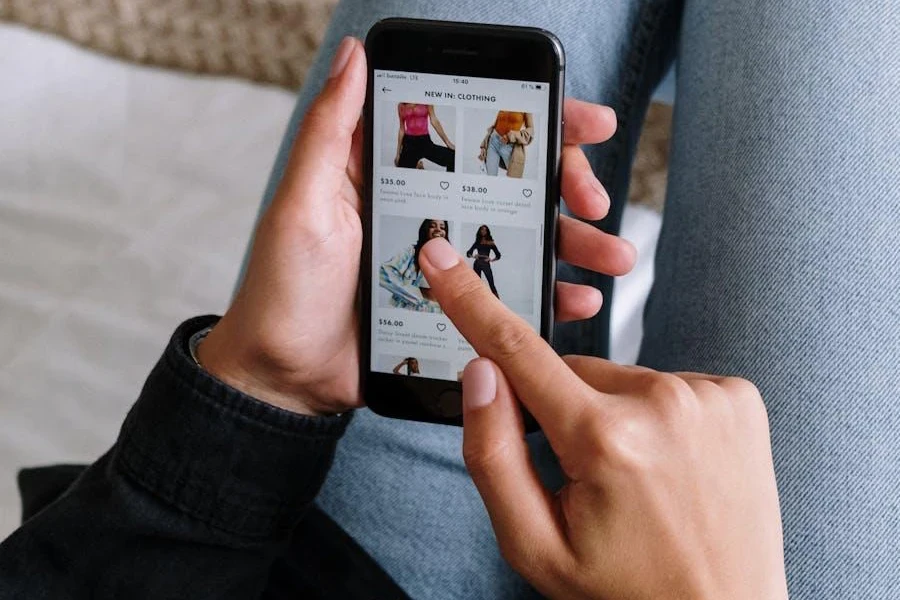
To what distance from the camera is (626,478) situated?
372mm

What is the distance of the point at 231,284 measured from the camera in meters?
0.82

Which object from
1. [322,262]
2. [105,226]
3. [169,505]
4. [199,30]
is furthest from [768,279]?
[199,30]

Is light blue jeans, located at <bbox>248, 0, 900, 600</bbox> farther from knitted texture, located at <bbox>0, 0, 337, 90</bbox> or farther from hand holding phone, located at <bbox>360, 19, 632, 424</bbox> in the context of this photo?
knitted texture, located at <bbox>0, 0, 337, 90</bbox>

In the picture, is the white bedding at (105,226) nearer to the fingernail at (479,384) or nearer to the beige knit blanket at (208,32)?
the beige knit blanket at (208,32)

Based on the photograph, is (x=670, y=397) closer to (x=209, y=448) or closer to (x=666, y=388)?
(x=666, y=388)

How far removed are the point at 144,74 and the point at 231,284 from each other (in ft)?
1.03

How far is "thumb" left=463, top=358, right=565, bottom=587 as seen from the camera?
0.39 meters

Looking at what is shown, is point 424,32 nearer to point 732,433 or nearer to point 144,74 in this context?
point 732,433

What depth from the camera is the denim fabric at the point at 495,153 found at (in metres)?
0.51

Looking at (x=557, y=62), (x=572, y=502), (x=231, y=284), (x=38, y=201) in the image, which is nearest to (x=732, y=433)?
(x=572, y=502)

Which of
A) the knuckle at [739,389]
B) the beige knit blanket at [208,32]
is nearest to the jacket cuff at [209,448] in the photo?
the knuckle at [739,389]

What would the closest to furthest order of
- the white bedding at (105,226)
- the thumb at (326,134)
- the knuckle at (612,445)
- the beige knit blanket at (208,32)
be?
1. the knuckle at (612,445)
2. the thumb at (326,134)
3. the white bedding at (105,226)
4. the beige knit blanket at (208,32)

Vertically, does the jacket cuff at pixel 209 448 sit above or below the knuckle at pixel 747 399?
below

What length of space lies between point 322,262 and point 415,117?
99 mm
